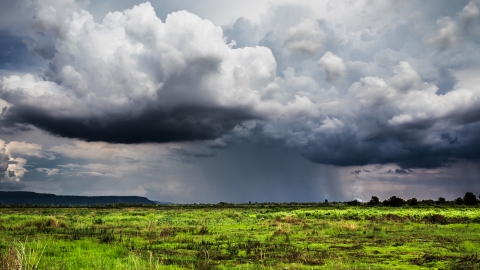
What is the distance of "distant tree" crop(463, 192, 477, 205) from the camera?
464 feet

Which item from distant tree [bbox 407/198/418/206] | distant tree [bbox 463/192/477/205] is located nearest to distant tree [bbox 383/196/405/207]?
distant tree [bbox 407/198/418/206]

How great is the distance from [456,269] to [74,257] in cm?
1866

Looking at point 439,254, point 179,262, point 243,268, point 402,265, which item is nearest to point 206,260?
point 179,262

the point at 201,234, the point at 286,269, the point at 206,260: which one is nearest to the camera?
the point at 286,269

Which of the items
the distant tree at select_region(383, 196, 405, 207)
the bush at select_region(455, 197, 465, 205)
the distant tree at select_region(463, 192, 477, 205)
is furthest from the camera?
the bush at select_region(455, 197, 465, 205)

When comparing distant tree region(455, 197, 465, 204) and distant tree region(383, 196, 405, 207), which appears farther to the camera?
distant tree region(455, 197, 465, 204)

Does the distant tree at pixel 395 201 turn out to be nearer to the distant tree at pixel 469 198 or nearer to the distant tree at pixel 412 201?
the distant tree at pixel 412 201

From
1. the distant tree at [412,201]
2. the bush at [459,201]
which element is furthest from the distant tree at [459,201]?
the distant tree at [412,201]

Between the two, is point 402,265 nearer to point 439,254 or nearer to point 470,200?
point 439,254

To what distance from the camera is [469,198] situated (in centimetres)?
14350

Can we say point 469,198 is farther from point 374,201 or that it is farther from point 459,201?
point 374,201

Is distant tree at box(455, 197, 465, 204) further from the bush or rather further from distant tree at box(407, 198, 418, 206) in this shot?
distant tree at box(407, 198, 418, 206)

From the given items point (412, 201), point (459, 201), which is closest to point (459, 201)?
point (459, 201)

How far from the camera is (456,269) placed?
52.4 feet
